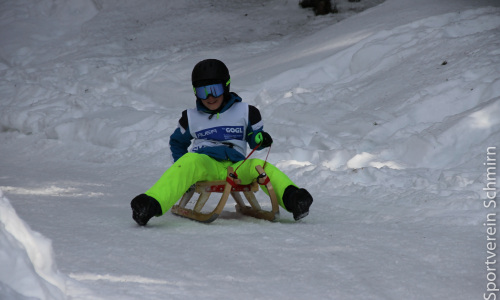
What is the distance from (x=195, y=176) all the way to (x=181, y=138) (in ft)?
1.76

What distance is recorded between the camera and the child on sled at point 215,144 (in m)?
4.76

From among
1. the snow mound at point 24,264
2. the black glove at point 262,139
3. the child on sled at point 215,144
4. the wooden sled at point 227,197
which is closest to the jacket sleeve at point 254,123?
the child on sled at point 215,144

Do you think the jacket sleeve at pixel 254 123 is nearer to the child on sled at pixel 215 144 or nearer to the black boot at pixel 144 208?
the child on sled at pixel 215 144

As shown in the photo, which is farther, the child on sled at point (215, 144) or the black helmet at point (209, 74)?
the black helmet at point (209, 74)

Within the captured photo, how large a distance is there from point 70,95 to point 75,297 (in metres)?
9.30

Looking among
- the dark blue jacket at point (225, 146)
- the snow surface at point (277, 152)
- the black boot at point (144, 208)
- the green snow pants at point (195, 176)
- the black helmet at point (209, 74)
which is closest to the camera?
the snow surface at point (277, 152)

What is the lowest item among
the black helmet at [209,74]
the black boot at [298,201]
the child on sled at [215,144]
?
the black boot at [298,201]

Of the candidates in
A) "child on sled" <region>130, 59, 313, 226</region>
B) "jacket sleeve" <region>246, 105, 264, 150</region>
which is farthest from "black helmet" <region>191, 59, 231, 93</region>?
"jacket sleeve" <region>246, 105, 264, 150</region>

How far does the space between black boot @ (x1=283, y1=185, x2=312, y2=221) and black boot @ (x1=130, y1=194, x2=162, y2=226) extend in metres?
0.89

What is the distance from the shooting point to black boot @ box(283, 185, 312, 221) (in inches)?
184

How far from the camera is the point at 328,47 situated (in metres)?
11.1

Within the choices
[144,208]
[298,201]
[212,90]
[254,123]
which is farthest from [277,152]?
[144,208]

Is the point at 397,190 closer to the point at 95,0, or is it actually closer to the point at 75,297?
the point at 75,297

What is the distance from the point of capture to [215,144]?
525 centimetres
